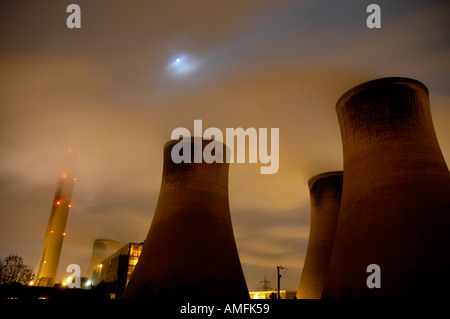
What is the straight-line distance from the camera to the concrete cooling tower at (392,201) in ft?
25.0

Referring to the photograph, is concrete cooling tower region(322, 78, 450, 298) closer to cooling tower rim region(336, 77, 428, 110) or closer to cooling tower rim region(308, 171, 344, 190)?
cooling tower rim region(336, 77, 428, 110)

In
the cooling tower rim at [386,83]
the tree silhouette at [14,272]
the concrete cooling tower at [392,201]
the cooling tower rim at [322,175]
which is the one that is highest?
the cooling tower rim at [386,83]

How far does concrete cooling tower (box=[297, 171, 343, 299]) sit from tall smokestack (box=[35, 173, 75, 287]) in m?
29.4

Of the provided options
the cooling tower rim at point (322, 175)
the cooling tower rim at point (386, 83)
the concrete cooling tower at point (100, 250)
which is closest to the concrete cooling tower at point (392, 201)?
the cooling tower rim at point (386, 83)

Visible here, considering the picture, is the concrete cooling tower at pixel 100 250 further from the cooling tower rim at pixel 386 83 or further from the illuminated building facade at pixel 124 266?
the cooling tower rim at pixel 386 83

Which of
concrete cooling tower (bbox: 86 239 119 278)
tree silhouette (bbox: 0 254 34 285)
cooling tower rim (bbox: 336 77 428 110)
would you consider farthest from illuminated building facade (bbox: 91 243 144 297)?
cooling tower rim (bbox: 336 77 428 110)

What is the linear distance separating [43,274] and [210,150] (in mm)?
30703

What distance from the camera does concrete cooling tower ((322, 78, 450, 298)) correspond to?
761 centimetres

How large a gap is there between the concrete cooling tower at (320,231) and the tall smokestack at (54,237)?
2943 cm
